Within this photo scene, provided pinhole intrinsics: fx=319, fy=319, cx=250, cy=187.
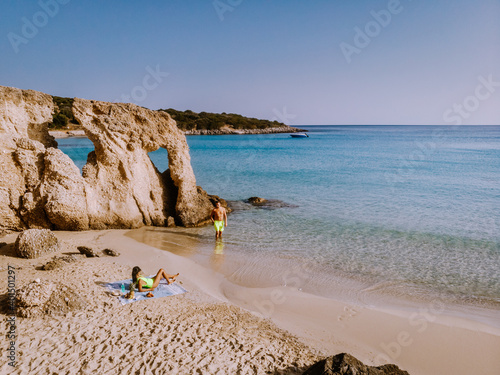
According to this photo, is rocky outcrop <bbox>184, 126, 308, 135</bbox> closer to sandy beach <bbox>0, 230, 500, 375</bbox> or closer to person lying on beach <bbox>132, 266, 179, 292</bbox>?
person lying on beach <bbox>132, 266, 179, 292</bbox>

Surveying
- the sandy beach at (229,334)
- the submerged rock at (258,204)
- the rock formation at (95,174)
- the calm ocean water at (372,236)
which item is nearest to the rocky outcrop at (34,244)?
the sandy beach at (229,334)

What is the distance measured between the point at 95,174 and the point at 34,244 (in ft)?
12.1

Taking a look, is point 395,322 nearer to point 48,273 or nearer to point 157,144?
point 48,273

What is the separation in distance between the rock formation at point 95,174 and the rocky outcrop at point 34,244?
186 cm

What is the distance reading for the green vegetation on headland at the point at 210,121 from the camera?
94.6 metres

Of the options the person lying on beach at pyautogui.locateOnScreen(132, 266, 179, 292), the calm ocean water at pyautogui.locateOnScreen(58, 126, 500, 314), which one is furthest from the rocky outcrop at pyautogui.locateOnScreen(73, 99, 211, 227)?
the person lying on beach at pyautogui.locateOnScreen(132, 266, 179, 292)

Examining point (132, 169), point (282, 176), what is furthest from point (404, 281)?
point (282, 176)

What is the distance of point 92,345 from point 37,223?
7130mm

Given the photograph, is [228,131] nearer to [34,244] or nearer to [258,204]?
[258,204]

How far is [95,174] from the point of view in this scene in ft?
37.2

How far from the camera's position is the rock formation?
33.1 feet

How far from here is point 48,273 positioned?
282 inches

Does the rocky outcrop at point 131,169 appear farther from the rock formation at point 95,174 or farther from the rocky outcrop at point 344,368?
the rocky outcrop at point 344,368

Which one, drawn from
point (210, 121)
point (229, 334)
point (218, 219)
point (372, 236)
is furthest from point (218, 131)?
point (229, 334)
